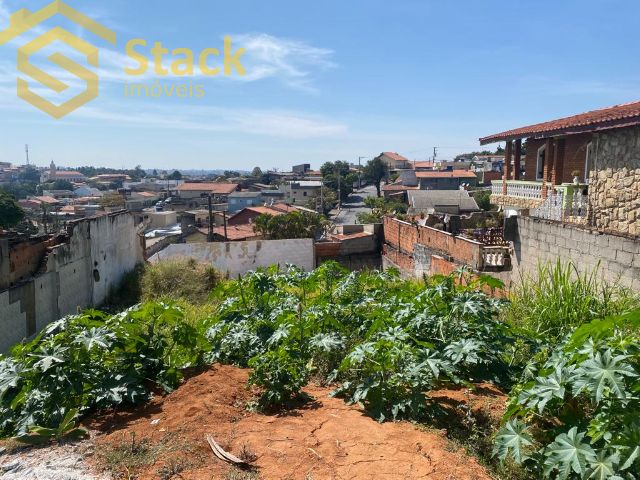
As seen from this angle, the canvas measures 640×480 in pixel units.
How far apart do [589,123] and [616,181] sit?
1.48 meters

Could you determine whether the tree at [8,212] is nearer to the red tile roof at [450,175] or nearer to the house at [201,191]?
the house at [201,191]

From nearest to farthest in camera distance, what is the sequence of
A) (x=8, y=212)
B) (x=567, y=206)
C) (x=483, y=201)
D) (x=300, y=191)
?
(x=567, y=206) → (x=8, y=212) → (x=483, y=201) → (x=300, y=191)

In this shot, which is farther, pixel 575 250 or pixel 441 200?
pixel 441 200

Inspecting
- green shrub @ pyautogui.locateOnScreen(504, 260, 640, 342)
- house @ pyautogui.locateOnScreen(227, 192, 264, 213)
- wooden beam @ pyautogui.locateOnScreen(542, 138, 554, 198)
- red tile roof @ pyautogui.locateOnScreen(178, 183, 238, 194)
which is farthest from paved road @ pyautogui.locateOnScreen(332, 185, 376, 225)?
green shrub @ pyautogui.locateOnScreen(504, 260, 640, 342)

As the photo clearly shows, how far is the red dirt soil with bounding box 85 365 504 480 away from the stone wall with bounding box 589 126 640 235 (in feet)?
18.5

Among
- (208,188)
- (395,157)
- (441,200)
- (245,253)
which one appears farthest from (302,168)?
(245,253)

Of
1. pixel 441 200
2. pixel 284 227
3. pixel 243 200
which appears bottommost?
pixel 284 227

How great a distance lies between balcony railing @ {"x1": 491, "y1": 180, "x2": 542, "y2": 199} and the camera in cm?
1262

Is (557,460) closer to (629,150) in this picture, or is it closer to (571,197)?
(629,150)

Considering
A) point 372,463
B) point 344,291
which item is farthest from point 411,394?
point 344,291

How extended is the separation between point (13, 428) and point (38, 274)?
6.71 metres

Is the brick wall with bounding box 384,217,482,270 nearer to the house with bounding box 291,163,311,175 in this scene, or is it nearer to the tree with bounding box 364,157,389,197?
the tree with bounding box 364,157,389,197

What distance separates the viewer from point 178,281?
46.1 feet

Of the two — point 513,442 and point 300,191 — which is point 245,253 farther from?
point 300,191
